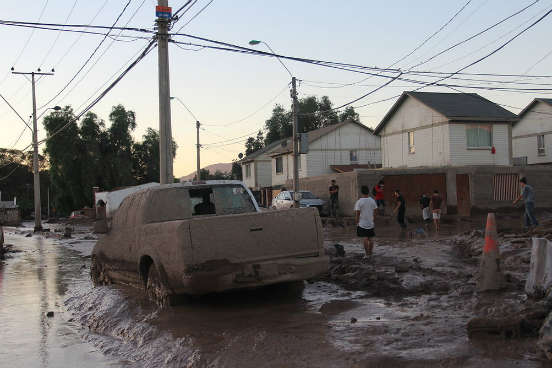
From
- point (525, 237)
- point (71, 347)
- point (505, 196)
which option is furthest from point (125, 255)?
point (505, 196)

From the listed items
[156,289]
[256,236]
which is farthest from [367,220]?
[156,289]

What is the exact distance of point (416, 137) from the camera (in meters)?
35.6

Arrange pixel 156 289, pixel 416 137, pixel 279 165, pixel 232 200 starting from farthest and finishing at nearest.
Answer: pixel 279 165, pixel 416 137, pixel 232 200, pixel 156 289

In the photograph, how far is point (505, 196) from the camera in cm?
3075

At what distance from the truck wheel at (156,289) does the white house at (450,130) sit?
90.9 feet

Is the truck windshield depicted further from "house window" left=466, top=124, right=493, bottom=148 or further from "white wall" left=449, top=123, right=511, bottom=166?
"house window" left=466, top=124, right=493, bottom=148

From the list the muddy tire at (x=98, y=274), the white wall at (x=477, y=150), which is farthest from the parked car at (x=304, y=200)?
the muddy tire at (x=98, y=274)

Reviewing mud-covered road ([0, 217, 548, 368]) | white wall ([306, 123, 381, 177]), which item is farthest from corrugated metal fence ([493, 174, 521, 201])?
mud-covered road ([0, 217, 548, 368])

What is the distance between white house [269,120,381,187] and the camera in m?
46.7

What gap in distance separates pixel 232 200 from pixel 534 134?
3847 centimetres

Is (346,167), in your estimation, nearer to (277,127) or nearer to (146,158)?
(146,158)

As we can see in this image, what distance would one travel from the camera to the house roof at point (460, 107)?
33.2 m

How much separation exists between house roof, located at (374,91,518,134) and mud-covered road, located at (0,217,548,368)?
79.5ft

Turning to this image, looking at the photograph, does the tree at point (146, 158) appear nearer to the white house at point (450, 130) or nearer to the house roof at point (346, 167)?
the house roof at point (346, 167)
